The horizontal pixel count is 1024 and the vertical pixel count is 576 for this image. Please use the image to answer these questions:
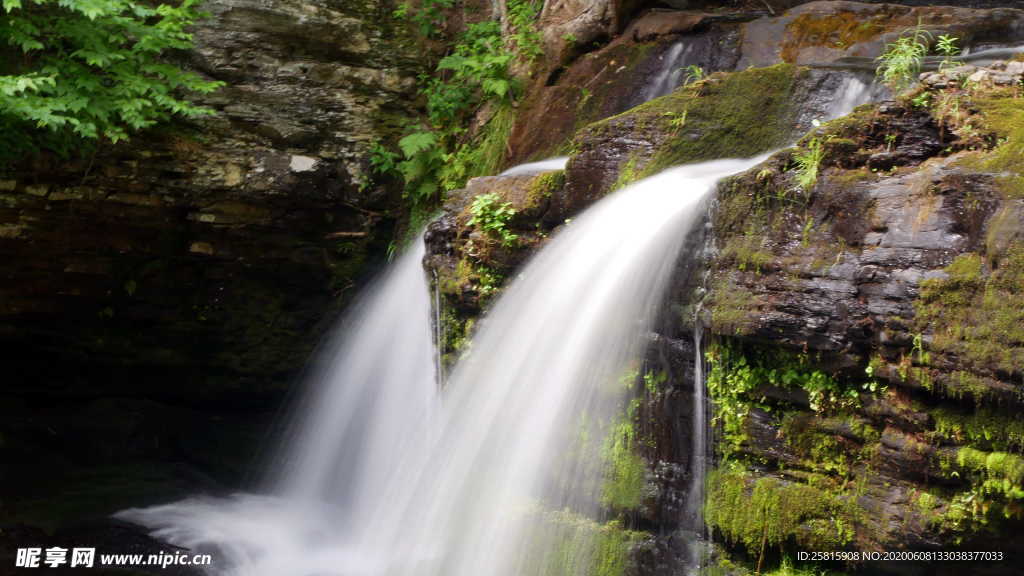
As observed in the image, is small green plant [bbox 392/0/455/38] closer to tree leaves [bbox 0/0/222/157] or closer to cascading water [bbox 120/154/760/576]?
tree leaves [bbox 0/0/222/157]

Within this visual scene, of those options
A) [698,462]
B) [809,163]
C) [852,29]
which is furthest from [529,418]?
[852,29]

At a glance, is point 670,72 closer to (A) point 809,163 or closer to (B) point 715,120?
(B) point 715,120

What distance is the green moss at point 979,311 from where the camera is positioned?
2.86m

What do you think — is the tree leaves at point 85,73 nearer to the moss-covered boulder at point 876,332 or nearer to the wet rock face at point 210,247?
the wet rock face at point 210,247

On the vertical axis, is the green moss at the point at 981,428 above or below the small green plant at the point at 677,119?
below

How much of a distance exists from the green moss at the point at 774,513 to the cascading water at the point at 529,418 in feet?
2.11

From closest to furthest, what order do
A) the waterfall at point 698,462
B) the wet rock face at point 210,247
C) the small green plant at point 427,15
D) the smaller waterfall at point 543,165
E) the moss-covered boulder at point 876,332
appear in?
1. the moss-covered boulder at point 876,332
2. the waterfall at point 698,462
3. the smaller waterfall at point 543,165
4. the wet rock face at point 210,247
5. the small green plant at point 427,15

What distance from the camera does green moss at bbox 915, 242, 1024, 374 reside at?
9.38ft

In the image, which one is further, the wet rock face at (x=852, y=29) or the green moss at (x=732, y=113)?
the wet rock face at (x=852, y=29)

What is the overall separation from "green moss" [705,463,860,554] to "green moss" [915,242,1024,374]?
32.5 inches

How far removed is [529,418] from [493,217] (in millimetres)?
1388

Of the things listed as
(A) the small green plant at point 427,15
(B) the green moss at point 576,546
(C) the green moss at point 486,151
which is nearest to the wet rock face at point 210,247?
(A) the small green plant at point 427,15

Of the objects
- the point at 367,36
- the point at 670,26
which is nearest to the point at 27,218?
the point at 367,36

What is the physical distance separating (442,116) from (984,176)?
5.62 metres
